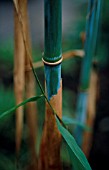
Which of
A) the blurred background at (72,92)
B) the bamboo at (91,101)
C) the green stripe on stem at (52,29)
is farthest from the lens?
the blurred background at (72,92)

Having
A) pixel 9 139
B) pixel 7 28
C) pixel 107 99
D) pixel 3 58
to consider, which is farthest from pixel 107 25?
pixel 7 28

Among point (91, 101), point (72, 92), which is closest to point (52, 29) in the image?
point (91, 101)

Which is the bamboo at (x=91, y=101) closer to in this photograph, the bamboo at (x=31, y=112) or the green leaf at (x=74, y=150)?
the bamboo at (x=31, y=112)

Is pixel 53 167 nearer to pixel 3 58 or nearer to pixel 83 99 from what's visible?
pixel 83 99

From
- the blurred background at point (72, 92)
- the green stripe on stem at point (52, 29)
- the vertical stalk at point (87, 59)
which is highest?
the green stripe on stem at point (52, 29)

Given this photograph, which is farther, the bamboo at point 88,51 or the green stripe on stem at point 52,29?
the bamboo at point 88,51

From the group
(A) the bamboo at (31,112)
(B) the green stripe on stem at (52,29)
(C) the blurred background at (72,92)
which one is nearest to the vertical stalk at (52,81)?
(B) the green stripe on stem at (52,29)

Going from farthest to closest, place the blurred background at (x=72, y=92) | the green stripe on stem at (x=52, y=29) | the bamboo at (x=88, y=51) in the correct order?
the blurred background at (x=72, y=92) < the bamboo at (x=88, y=51) < the green stripe on stem at (x=52, y=29)

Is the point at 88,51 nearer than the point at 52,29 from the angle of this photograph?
No

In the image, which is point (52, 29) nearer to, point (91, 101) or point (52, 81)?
point (52, 81)
